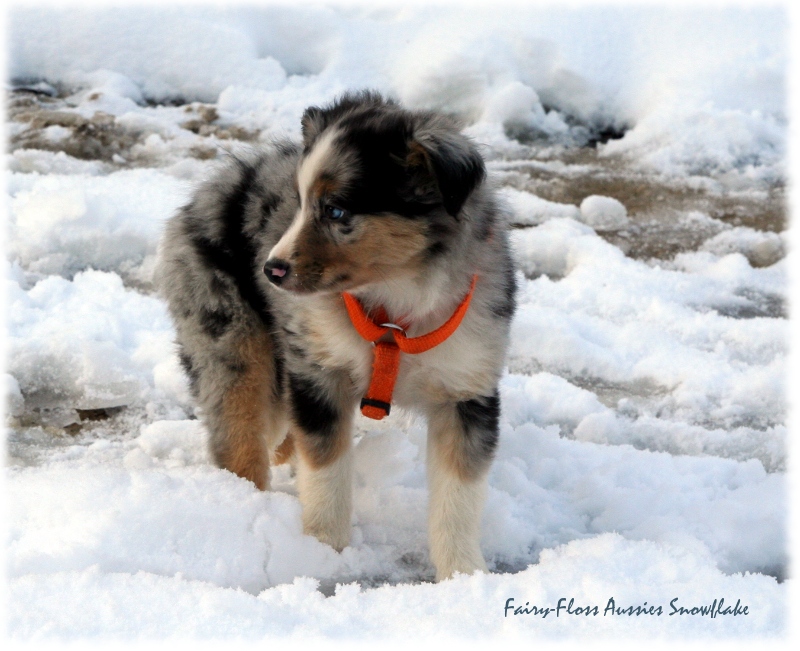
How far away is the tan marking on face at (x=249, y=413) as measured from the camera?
3551mm

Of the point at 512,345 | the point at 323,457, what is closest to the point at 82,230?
the point at 512,345

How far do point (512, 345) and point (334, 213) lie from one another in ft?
8.30

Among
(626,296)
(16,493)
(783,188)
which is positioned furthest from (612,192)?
(16,493)

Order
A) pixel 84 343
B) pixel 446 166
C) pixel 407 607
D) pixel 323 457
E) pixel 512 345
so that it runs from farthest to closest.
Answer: pixel 512 345
pixel 84 343
pixel 323 457
pixel 446 166
pixel 407 607

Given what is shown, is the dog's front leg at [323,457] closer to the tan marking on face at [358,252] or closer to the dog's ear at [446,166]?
the tan marking on face at [358,252]

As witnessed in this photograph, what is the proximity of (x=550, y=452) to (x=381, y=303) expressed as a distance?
4.39ft

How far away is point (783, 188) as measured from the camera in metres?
8.20

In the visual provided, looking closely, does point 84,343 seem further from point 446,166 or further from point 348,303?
point 446,166

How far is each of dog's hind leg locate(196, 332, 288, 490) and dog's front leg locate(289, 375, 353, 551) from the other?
1.10 ft

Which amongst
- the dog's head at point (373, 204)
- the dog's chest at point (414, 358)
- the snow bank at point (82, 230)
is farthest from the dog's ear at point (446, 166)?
the snow bank at point (82, 230)

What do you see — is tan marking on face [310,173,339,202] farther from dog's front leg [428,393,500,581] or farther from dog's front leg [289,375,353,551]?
dog's front leg [428,393,500,581]

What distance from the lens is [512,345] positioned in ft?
17.2

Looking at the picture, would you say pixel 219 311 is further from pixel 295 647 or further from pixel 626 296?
pixel 626 296

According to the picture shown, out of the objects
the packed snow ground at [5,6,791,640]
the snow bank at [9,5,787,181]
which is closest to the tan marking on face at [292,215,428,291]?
the packed snow ground at [5,6,791,640]
